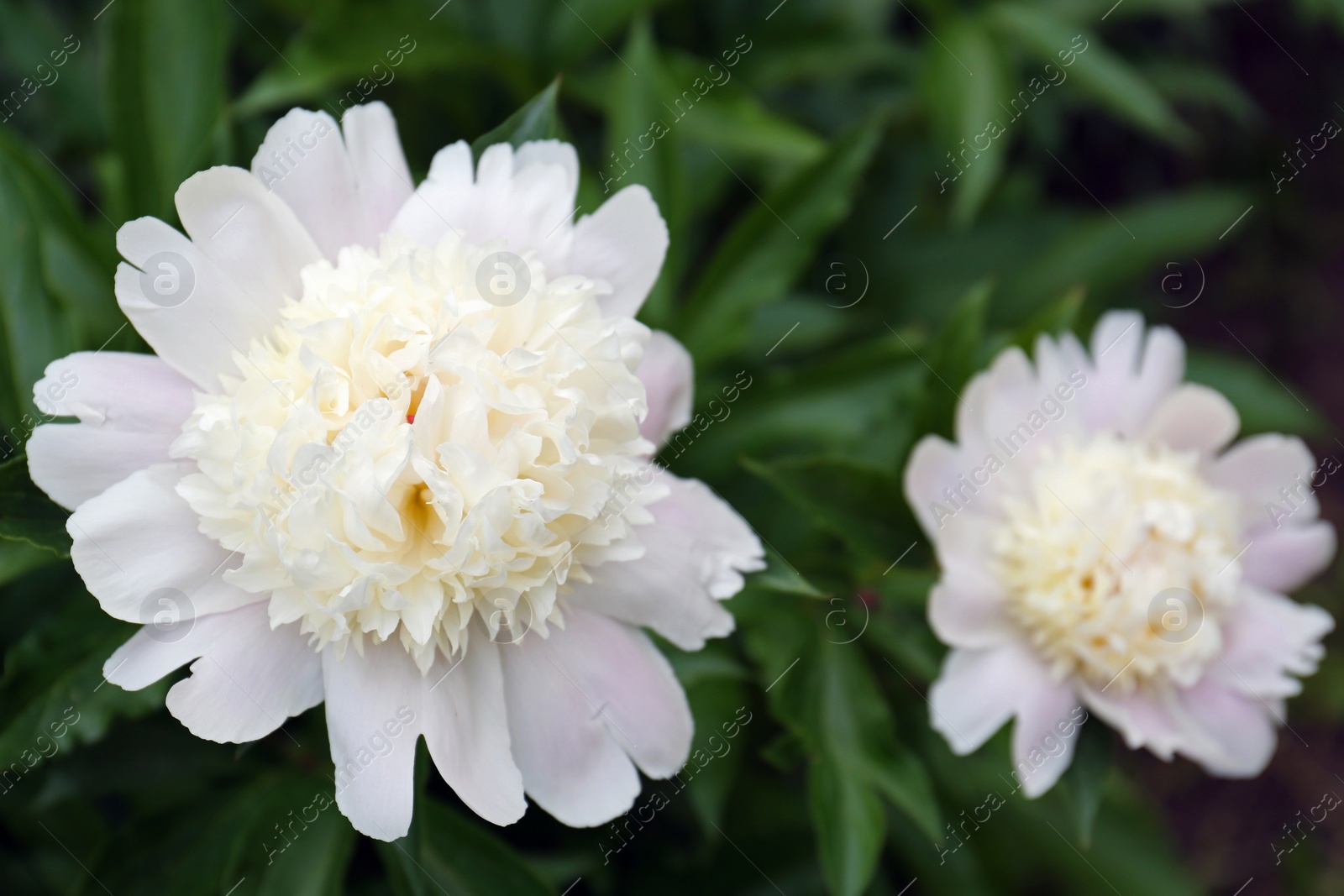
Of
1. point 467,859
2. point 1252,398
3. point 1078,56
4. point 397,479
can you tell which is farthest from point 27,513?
point 1252,398

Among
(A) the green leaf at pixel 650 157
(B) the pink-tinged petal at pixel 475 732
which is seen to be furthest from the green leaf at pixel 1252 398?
(B) the pink-tinged petal at pixel 475 732

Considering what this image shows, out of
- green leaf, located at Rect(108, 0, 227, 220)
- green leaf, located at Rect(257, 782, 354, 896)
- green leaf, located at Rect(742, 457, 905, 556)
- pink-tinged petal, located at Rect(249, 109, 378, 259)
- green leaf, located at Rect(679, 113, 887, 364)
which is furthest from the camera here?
green leaf, located at Rect(679, 113, 887, 364)

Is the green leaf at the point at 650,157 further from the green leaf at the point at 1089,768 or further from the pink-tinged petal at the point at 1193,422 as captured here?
the green leaf at the point at 1089,768

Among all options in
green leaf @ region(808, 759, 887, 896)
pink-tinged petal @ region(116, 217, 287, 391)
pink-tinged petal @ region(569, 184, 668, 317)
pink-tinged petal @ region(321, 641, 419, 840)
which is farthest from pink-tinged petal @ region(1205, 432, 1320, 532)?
pink-tinged petal @ region(116, 217, 287, 391)

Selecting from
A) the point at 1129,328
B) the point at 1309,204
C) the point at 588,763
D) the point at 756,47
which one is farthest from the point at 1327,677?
the point at 588,763

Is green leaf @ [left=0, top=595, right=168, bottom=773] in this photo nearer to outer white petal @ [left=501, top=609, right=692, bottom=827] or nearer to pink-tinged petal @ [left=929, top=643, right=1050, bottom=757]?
outer white petal @ [left=501, top=609, right=692, bottom=827]

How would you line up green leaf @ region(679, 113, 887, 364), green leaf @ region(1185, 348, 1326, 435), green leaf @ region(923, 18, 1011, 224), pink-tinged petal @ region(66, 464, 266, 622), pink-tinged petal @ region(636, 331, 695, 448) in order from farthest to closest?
green leaf @ region(1185, 348, 1326, 435) → green leaf @ region(923, 18, 1011, 224) → green leaf @ region(679, 113, 887, 364) → pink-tinged petal @ region(636, 331, 695, 448) → pink-tinged petal @ region(66, 464, 266, 622)
